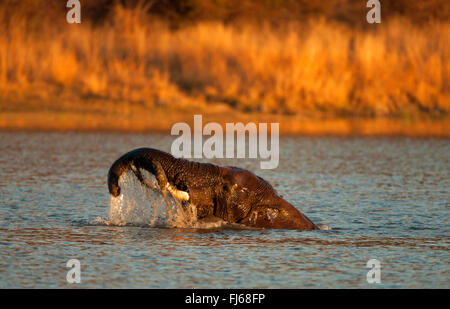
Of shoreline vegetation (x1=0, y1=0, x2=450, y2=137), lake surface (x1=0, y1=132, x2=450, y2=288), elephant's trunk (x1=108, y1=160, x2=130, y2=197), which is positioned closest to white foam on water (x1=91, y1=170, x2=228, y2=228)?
lake surface (x1=0, y1=132, x2=450, y2=288)

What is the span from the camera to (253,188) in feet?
30.3

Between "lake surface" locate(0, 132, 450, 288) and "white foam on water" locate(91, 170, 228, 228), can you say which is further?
"white foam on water" locate(91, 170, 228, 228)

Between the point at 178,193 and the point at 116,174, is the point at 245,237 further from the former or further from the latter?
the point at 116,174

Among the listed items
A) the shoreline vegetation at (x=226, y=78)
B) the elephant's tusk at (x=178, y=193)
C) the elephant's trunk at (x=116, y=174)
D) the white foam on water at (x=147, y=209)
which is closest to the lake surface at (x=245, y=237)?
the white foam on water at (x=147, y=209)

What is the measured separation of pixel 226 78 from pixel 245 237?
572 inches

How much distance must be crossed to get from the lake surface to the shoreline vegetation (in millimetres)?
6369

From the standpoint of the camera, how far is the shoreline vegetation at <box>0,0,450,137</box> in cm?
2133

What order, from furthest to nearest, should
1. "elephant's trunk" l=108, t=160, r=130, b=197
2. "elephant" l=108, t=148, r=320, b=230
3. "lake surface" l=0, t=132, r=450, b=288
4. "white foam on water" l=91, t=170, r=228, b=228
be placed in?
"white foam on water" l=91, t=170, r=228, b=228, "elephant" l=108, t=148, r=320, b=230, "elephant's trunk" l=108, t=160, r=130, b=197, "lake surface" l=0, t=132, r=450, b=288

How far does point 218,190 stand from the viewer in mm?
9148

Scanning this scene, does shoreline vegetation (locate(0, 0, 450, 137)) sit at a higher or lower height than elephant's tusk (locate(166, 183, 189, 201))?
higher

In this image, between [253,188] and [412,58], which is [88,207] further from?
[412,58]

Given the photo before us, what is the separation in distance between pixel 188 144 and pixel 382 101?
7416 mm

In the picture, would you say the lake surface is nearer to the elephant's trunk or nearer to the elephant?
the elephant
